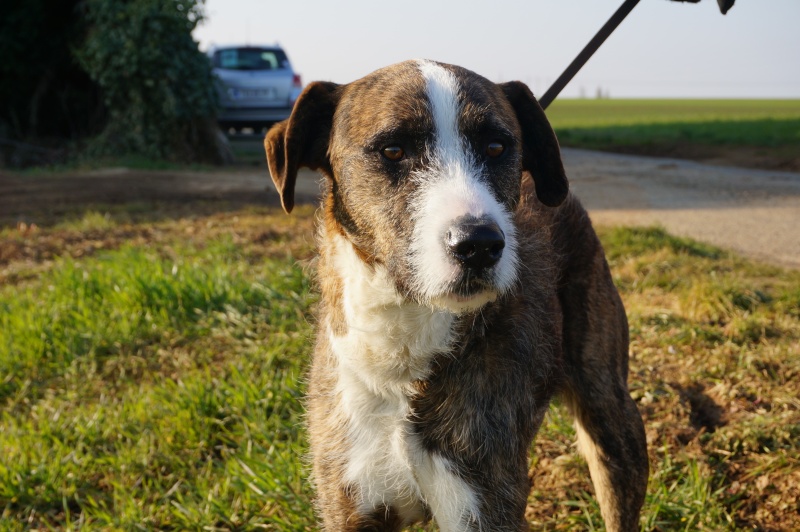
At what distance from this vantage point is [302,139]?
9.65 feet

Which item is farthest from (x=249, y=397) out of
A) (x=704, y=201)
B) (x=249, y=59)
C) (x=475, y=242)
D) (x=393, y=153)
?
(x=249, y=59)

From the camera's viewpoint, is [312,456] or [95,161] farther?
[95,161]

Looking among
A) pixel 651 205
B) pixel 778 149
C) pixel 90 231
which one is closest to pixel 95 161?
pixel 90 231

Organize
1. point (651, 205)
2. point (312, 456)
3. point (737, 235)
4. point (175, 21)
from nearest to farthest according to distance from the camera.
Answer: point (312, 456) < point (737, 235) < point (651, 205) < point (175, 21)

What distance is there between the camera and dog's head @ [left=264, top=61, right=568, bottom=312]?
2.32 m

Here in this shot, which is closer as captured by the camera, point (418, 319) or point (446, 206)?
point (446, 206)

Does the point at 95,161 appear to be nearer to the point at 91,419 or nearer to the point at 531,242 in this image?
the point at 91,419

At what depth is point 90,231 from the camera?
8125mm

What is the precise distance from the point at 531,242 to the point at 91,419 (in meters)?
2.63

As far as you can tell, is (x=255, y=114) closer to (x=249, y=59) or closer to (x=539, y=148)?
(x=249, y=59)

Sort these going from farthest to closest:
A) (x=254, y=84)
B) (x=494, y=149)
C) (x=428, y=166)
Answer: (x=254, y=84) < (x=494, y=149) < (x=428, y=166)

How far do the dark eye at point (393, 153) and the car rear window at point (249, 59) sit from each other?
15263 millimetres

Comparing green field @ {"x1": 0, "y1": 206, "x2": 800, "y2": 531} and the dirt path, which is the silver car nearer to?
the dirt path

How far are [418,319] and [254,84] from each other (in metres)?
15.0
